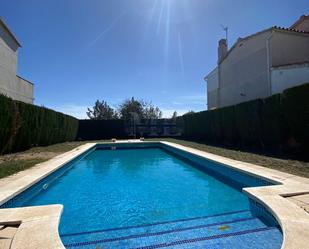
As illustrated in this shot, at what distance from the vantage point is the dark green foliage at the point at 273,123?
9.67m

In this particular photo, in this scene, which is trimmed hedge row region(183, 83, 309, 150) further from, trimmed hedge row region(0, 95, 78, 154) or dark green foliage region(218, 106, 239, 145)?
trimmed hedge row region(0, 95, 78, 154)

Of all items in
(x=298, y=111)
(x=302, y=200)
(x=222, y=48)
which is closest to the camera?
(x=302, y=200)

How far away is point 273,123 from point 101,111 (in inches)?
1665

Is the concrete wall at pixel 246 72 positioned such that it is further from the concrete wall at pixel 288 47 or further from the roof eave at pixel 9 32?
the roof eave at pixel 9 32

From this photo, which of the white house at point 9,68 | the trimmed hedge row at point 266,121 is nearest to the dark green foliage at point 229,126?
the trimmed hedge row at point 266,121

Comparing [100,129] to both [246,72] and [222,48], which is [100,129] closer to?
[222,48]

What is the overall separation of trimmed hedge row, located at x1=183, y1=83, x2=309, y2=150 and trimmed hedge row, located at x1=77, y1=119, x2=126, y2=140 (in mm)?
10783

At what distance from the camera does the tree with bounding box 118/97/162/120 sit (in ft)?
133

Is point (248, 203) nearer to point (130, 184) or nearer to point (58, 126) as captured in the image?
point (130, 184)

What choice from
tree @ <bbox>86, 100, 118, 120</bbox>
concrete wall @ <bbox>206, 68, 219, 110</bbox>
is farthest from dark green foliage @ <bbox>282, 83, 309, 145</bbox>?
tree @ <bbox>86, 100, 118, 120</bbox>

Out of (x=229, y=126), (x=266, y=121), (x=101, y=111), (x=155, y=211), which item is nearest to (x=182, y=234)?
(x=155, y=211)

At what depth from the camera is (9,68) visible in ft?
56.6

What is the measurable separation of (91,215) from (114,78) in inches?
896

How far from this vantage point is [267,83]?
14.5 m
